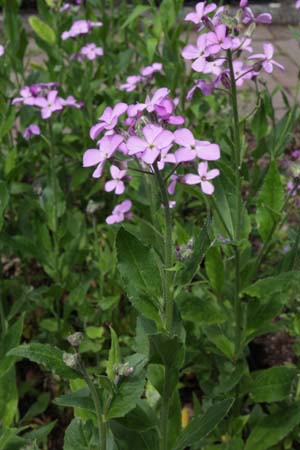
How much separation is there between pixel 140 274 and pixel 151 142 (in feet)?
1.14

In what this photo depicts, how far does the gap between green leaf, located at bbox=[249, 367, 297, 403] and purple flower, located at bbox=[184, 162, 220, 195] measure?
557mm

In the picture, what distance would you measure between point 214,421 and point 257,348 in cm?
121

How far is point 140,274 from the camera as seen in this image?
1.44 meters

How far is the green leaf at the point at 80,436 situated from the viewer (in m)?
1.48

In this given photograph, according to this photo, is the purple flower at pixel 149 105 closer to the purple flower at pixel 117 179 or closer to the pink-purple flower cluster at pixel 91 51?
the purple flower at pixel 117 179

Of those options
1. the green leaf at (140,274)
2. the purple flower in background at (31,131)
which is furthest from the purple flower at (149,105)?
the purple flower in background at (31,131)

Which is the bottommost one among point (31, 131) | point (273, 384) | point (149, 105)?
point (273, 384)

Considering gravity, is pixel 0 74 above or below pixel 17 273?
above

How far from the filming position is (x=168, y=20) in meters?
2.84

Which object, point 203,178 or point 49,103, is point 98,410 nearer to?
point 203,178

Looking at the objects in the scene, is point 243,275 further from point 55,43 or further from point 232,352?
point 55,43

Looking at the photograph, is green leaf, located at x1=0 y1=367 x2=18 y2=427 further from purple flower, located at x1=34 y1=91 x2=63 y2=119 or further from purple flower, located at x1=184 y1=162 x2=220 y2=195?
purple flower, located at x1=34 y1=91 x2=63 y2=119

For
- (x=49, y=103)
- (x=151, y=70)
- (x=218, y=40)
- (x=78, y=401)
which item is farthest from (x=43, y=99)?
(x=78, y=401)

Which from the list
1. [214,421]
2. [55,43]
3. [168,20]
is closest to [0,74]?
[55,43]
